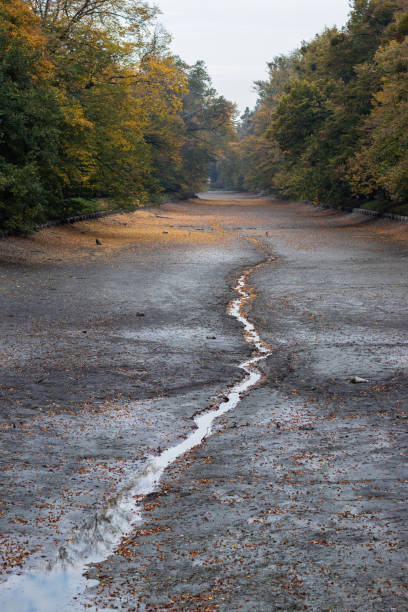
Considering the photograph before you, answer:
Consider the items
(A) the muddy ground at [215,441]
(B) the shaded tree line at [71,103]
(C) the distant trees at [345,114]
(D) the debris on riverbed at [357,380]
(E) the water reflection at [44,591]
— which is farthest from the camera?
(C) the distant trees at [345,114]

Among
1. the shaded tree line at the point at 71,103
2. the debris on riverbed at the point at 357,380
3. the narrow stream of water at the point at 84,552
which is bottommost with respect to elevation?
the narrow stream of water at the point at 84,552

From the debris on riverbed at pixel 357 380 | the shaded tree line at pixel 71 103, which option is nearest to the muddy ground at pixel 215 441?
the debris on riverbed at pixel 357 380

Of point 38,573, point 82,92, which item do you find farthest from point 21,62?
point 38,573

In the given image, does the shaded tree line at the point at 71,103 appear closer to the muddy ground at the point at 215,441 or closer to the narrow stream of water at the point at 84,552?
the muddy ground at the point at 215,441

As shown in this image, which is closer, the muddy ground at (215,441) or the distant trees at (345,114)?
the muddy ground at (215,441)

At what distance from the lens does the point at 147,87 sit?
115ft

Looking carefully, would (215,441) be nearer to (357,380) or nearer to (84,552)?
(84,552)

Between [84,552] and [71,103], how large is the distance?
23.7 m

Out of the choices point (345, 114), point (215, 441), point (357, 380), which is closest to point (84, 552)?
point (215, 441)

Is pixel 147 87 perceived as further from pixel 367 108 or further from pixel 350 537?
pixel 350 537

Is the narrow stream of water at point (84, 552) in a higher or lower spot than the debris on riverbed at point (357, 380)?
lower

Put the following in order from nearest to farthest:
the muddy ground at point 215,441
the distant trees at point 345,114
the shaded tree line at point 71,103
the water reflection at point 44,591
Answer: the water reflection at point 44,591 → the muddy ground at point 215,441 → the shaded tree line at point 71,103 → the distant trees at point 345,114

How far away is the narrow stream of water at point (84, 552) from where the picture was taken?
3688mm

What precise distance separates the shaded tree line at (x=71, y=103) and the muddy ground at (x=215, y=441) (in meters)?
7.11
